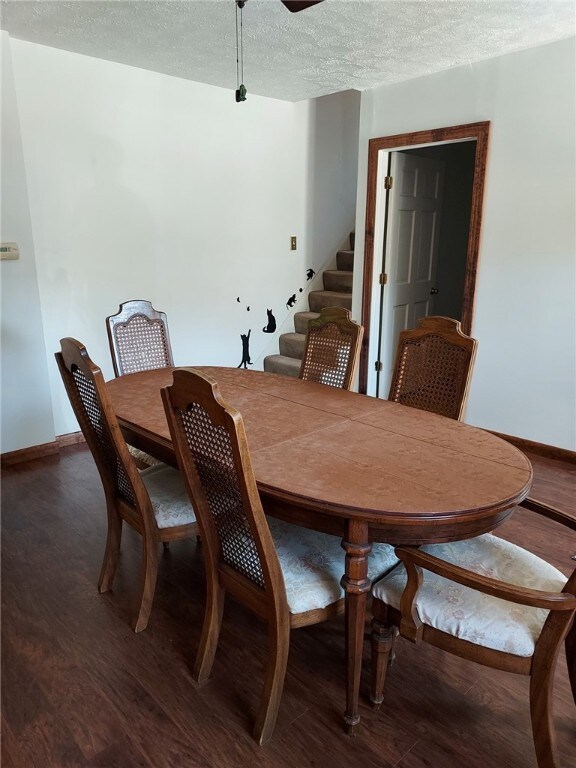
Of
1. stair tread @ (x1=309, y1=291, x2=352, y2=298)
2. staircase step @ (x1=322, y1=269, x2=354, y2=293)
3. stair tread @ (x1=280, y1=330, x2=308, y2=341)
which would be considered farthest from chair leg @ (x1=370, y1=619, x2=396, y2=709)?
staircase step @ (x1=322, y1=269, x2=354, y2=293)

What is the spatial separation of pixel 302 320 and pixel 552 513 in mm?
3576

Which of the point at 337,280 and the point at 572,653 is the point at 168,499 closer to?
the point at 572,653

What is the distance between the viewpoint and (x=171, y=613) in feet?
6.87

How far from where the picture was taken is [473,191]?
11.7ft

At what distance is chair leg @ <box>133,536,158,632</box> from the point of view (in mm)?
1984

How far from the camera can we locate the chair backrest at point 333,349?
8.58 feet

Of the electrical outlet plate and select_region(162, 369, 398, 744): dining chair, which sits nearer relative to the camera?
select_region(162, 369, 398, 744): dining chair

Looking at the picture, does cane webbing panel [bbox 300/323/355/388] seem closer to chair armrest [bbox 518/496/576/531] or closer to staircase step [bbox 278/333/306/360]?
chair armrest [bbox 518/496/576/531]

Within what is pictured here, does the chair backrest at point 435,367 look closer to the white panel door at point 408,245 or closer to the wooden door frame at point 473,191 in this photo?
the wooden door frame at point 473,191

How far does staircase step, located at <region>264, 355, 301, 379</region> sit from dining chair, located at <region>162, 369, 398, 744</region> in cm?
295

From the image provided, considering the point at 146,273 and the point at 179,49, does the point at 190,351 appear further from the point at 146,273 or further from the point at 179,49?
the point at 179,49

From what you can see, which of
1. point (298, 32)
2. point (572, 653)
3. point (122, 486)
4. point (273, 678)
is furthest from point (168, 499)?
point (298, 32)

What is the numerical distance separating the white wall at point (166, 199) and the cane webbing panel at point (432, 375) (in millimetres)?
2276

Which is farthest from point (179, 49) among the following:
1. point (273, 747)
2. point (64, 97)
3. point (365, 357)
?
point (273, 747)
